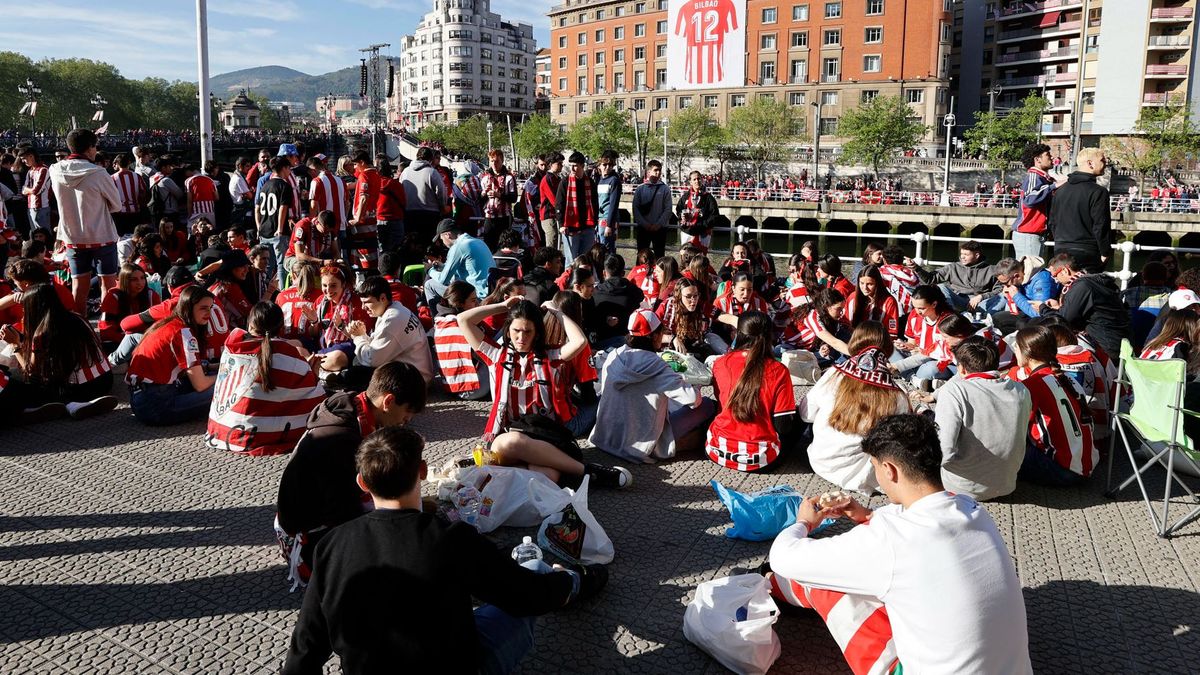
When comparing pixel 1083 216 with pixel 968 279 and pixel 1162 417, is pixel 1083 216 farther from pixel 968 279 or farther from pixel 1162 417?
pixel 1162 417

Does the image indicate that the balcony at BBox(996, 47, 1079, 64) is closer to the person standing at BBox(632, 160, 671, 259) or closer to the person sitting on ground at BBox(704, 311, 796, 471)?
the person standing at BBox(632, 160, 671, 259)

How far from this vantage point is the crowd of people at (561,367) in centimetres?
246

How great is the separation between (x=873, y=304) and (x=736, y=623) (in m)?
4.94

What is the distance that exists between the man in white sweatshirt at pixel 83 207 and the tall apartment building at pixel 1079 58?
170 feet

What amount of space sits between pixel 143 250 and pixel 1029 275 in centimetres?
900

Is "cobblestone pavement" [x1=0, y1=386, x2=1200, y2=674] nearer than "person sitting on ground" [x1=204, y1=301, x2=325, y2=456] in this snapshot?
Yes

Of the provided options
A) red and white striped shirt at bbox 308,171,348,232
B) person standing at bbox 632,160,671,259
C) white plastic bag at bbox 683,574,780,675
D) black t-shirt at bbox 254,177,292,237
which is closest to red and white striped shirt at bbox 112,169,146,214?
black t-shirt at bbox 254,177,292,237

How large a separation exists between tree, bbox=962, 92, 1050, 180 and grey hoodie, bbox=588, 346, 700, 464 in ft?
161

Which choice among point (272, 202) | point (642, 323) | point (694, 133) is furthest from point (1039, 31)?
point (642, 323)

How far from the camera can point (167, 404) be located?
19.3 feet

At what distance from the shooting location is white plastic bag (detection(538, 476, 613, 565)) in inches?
148

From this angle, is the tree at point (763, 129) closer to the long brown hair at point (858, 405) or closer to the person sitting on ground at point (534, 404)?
the person sitting on ground at point (534, 404)

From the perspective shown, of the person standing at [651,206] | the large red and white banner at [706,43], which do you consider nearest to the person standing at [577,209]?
the person standing at [651,206]

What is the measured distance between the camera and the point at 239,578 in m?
3.82
